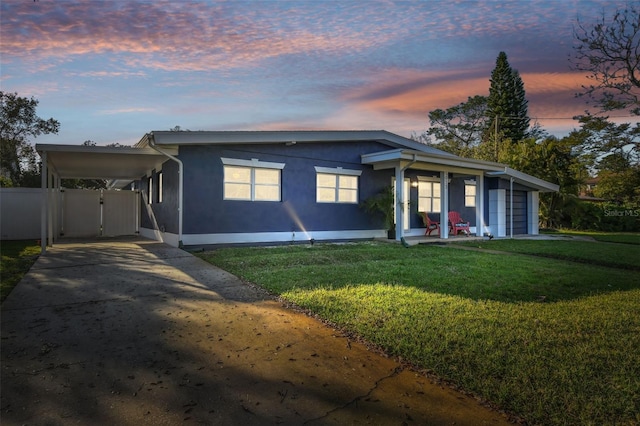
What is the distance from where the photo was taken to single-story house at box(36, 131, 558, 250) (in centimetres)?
1049

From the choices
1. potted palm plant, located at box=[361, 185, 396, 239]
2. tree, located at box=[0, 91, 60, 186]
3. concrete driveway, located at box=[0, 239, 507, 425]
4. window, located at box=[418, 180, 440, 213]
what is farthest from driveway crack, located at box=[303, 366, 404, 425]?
tree, located at box=[0, 91, 60, 186]

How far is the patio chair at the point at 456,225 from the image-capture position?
14.9 m

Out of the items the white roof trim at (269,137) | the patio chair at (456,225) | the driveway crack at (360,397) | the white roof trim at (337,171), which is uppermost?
the white roof trim at (269,137)

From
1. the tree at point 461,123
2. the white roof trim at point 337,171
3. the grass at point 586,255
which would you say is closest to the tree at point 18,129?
the white roof trim at point 337,171

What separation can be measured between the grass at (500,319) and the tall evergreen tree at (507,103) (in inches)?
1300

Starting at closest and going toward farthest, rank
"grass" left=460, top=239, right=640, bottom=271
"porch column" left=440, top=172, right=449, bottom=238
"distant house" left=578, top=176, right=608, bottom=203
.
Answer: "grass" left=460, top=239, right=640, bottom=271 < "porch column" left=440, top=172, right=449, bottom=238 < "distant house" left=578, top=176, right=608, bottom=203

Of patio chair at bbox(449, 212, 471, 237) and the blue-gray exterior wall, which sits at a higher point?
the blue-gray exterior wall

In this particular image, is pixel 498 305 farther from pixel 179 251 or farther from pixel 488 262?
pixel 179 251

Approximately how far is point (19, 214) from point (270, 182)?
10.8 meters

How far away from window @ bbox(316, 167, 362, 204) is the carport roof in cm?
491

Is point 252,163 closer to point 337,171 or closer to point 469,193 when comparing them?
point 337,171

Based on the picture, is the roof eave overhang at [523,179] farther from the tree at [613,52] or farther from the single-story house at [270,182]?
the tree at [613,52]

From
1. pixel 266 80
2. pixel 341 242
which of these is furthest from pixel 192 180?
pixel 341 242

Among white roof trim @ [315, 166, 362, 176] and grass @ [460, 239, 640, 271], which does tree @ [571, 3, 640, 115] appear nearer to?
grass @ [460, 239, 640, 271]
